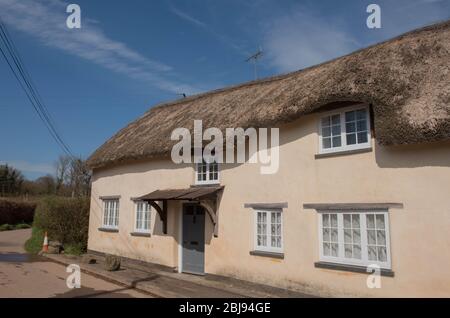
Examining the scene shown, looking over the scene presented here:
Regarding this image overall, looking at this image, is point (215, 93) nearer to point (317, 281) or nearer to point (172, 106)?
point (172, 106)

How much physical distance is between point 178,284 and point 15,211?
30.3 meters

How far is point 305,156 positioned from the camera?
384 inches

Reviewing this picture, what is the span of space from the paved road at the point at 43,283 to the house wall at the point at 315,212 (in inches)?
106

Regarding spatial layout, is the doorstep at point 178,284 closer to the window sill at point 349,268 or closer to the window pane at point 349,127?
the window sill at point 349,268

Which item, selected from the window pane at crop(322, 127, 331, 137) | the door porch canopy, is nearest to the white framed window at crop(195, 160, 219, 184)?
the door porch canopy

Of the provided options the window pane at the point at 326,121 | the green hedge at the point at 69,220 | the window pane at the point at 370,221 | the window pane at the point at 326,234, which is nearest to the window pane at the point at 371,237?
the window pane at the point at 370,221

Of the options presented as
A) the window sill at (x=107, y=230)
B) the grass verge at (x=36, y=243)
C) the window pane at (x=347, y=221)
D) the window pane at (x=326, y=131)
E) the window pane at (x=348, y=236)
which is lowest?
the grass verge at (x=36, y=243)

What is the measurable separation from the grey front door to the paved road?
2.58 metres

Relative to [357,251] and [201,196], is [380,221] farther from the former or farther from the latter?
[201,196]

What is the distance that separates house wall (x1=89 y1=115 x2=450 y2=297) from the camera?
24.9ft

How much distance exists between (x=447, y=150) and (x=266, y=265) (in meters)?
5.15

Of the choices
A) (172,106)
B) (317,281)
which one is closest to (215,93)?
(172,106)

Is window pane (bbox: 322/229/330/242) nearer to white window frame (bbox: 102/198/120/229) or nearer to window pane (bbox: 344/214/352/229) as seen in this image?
window pane (bbox: 344/214/352/229)

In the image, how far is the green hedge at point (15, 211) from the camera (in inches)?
1342
